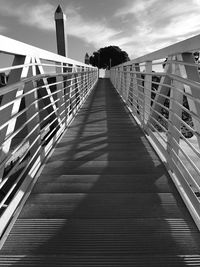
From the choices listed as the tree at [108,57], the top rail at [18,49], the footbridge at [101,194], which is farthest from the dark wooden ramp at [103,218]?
the tree at [108,57]

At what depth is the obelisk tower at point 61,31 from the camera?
10.3m

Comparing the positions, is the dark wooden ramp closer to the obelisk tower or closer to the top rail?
the top rail

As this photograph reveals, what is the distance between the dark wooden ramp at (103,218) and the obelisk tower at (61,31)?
7577mm

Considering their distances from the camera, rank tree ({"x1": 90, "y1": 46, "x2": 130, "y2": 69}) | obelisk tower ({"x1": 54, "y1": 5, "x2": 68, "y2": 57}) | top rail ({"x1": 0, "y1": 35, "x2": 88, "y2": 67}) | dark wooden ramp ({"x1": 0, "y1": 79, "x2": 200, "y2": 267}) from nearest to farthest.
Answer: dark wooden ramp ({"x1": 0, "y1": 79, "x2": 200, "y2": 267})
top rail ({"x1": 0, "y1": 35, "x2": 88, "y2": 67})
obelisk tower ({"x1": 54, "y1": 5, "x2": 68, "y2": 57})
tree ({"x1": 90, "y1": 46, "x2": 130, "y2": 69})

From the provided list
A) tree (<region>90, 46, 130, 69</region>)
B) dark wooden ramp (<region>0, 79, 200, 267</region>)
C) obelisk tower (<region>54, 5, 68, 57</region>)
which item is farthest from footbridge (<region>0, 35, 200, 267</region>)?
tree (<region>90, 46, 130, 69</region>)

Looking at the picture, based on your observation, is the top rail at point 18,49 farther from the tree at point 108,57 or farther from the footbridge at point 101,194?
the tree at point 108,57

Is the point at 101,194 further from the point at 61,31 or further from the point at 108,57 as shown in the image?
the point at 108,57

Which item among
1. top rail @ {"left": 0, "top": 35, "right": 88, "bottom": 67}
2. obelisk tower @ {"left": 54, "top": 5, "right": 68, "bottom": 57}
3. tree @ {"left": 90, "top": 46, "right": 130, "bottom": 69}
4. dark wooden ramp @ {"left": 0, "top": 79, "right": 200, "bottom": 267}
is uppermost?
tree @ {"left": 90, "top": 46, "right": 130, "bottom": 69}

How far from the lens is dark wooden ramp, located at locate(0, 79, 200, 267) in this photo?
1835 mm

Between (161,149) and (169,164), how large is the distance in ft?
1.35

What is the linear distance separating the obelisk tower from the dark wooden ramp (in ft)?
24.9

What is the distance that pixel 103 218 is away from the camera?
223cm

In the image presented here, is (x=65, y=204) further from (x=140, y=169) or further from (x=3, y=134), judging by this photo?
(x=140, y=169)

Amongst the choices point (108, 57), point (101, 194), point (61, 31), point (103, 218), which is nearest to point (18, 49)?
point (101, 194)
